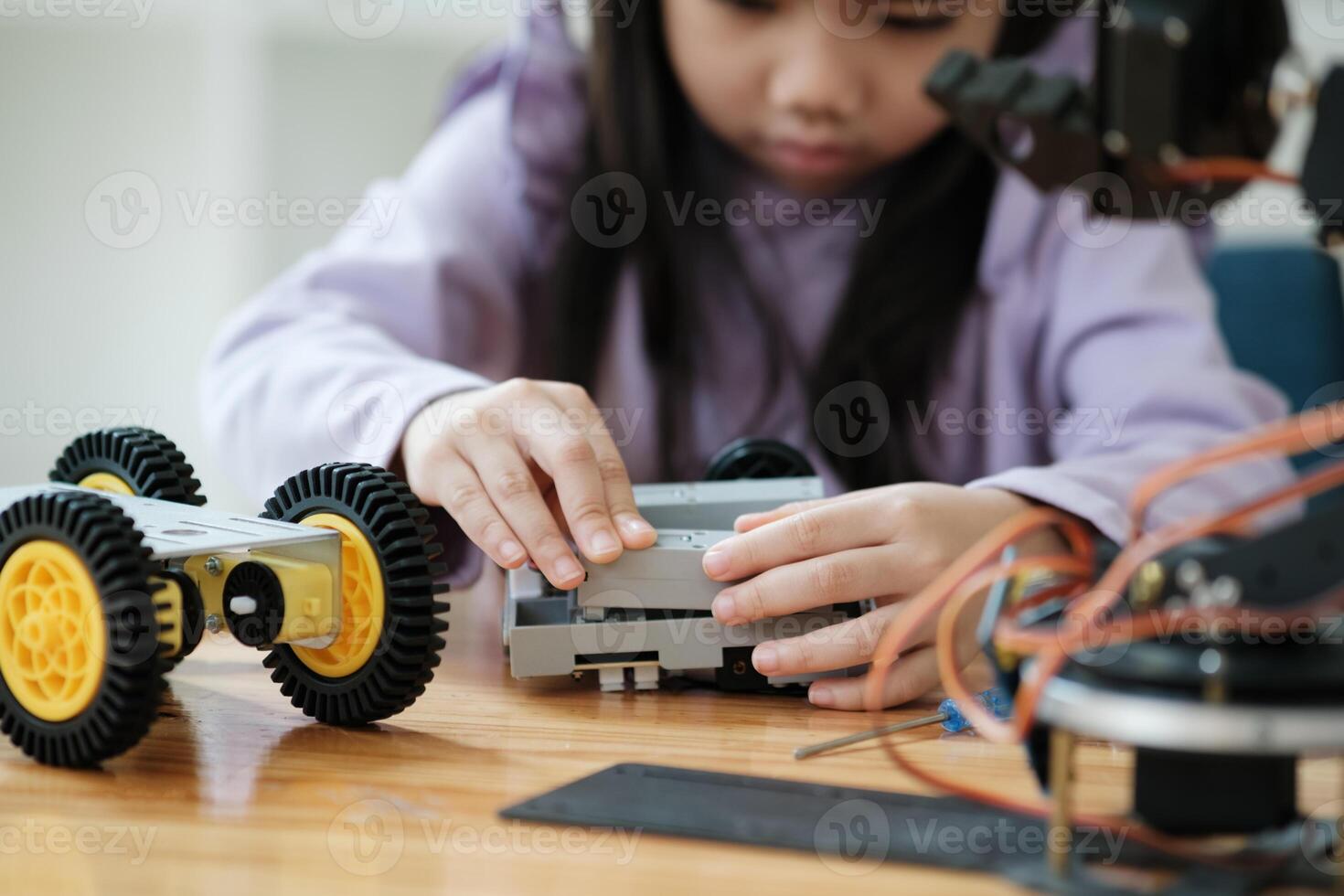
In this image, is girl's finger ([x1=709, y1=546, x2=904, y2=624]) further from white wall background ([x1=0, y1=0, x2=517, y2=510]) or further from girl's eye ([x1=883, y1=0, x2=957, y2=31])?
white wall background ([x1=0, y1=0, x2=517, y2=510])

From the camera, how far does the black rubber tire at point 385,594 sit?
→ 0.62 m

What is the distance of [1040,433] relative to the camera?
137cm

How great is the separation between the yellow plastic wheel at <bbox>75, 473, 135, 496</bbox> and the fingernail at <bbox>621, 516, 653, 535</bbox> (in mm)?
289

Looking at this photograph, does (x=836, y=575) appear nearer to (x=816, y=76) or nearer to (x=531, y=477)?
(x=531, y=477)

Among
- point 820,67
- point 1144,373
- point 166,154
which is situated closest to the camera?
point 820,67

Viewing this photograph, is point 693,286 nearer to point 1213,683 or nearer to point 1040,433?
point 1040,433

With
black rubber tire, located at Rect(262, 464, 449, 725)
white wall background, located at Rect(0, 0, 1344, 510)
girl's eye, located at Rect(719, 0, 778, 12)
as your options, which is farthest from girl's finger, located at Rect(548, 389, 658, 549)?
white wall background, located at Rect(0, 0, 1344, 510)

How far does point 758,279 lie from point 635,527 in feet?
2.50

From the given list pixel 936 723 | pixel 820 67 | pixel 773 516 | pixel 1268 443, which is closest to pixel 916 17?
pixel 820 67

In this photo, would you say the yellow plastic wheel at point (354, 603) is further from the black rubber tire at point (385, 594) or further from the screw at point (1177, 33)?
the screw at point (1177, 33)

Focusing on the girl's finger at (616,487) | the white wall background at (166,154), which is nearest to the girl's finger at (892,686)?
the girl's finger at (616,487)

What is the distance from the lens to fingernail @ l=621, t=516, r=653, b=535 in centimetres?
71

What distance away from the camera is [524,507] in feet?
2.41

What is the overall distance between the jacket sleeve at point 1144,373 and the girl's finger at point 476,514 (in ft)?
1.35
